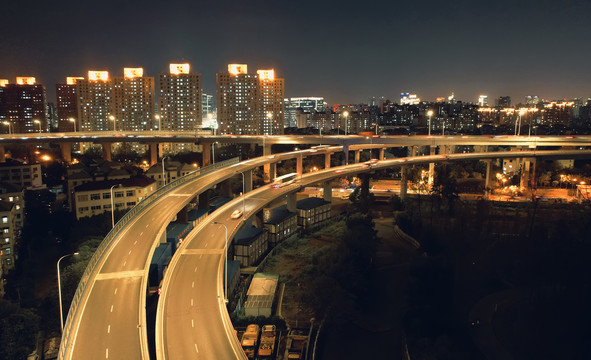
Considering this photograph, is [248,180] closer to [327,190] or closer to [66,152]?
[327,190]

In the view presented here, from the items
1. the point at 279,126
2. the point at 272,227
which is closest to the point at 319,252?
the point at 272,227

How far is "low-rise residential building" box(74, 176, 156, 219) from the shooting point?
3522cm

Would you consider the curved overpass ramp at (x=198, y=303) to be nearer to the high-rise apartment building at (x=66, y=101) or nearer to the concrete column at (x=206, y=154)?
the concrete column at (x=206, y=154)

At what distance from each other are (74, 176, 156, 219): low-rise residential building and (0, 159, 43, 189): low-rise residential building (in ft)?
41.7

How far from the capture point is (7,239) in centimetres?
3030

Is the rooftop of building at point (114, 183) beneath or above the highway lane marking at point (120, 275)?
above

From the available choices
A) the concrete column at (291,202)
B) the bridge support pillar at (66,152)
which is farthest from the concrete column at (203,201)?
the bridge support pillar at (66,152)

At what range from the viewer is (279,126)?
92.9 meters

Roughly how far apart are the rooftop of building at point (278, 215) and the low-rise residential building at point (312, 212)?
4.51ft

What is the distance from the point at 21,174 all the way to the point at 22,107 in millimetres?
70810

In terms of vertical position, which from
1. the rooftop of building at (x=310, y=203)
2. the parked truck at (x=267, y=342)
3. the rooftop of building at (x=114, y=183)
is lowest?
the parked truck at (x=267, y=342)

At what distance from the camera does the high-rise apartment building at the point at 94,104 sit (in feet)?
291

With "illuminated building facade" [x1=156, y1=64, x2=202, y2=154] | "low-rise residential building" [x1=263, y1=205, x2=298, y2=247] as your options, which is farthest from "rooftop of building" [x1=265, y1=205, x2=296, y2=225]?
"illuminated building facade" [x1=156, y1=64, x2=202, y2=154]

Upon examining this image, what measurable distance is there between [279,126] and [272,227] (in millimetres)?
64462
